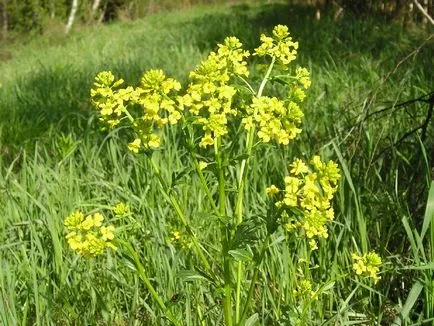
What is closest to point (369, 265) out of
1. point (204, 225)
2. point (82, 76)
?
point (204, 225)

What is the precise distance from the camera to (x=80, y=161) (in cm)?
265

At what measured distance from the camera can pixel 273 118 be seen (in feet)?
3.58

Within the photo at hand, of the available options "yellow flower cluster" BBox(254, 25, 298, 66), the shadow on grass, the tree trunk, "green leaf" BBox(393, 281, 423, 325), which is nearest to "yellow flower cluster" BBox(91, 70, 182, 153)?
"yellow flower cluster" BBox(254, 25, 298, 66)

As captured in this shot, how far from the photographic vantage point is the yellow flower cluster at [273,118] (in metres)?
1.07

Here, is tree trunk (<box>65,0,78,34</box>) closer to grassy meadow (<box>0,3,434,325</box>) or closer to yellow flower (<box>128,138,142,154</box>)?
grassy meadow (<box>0,3,434,325</box>)

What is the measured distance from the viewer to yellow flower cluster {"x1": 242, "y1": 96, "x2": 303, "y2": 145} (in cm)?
107

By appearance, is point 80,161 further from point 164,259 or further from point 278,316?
point 278,316

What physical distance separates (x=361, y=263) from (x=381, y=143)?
113cm

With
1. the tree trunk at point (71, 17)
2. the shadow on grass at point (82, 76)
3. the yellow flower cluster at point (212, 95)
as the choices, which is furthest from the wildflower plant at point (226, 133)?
the tree trunk at point (71, 17)

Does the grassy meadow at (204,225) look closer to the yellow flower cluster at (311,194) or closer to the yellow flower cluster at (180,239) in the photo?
the yellow flower cluster at (180,239)

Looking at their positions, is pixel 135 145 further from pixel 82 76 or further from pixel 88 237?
pixel 82 76

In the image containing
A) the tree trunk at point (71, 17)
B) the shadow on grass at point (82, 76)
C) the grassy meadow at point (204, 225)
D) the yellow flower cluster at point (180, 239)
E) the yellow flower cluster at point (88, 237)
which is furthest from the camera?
the tree trunk at point (71, 17)

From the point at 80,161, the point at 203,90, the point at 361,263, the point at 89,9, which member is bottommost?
the point at 89,9

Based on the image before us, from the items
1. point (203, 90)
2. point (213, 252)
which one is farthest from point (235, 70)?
point (213, 252)
